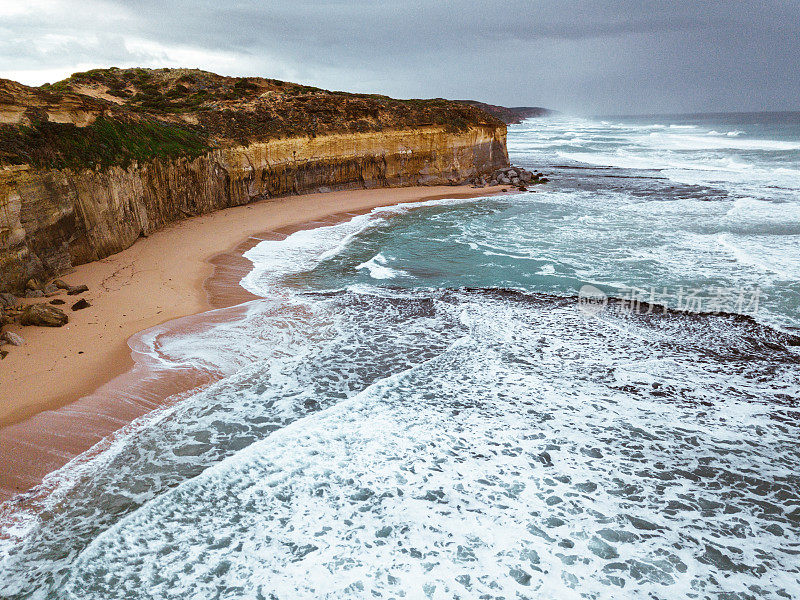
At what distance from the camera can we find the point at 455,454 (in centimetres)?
744

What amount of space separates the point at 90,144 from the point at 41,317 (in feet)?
23.1

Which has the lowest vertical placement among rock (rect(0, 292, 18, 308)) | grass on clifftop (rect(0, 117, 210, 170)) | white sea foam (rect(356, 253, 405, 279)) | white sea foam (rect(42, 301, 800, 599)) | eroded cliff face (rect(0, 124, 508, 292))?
white sea foam (rect(42, 301, 800, 599))

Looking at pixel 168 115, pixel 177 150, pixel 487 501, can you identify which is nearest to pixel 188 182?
pixel 177 150

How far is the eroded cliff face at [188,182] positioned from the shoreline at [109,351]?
0.90 m

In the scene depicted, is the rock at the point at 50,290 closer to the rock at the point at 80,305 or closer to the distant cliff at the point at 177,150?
the distant cliff at the point at 177,150

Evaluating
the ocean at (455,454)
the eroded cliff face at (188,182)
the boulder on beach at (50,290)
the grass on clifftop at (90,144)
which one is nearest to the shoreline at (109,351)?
the ocean at (455,454)

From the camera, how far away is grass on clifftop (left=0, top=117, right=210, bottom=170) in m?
12.9

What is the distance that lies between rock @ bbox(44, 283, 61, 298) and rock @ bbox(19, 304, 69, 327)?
1499mm

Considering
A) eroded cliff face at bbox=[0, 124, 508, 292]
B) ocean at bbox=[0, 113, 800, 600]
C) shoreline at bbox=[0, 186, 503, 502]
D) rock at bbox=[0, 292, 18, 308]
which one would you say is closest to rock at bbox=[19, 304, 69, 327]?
shoreline at bbox=[0, 186, 503, 502]

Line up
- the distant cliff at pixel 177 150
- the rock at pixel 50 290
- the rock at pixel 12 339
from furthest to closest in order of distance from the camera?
the distant cliff at pixel 177 150 → the rock at pixel 50 290 → the rock at pixel 12 339

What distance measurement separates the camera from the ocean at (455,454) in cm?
554

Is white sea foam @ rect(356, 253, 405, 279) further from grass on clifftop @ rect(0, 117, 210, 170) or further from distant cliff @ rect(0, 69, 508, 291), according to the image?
grass on clifftop @ rect(0, 117, 210, 170)

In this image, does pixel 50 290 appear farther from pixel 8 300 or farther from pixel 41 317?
pixel 41 317

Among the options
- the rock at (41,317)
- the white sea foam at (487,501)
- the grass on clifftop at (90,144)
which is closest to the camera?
the white sea foam at (487,501)
